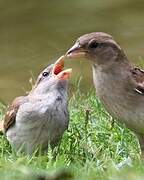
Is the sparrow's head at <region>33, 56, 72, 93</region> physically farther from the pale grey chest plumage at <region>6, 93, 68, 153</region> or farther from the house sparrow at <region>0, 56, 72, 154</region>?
the pale grey chest plumage at <region>6, 93, 68, 153</region>

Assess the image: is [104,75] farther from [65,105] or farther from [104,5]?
[104,5]

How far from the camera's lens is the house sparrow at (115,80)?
260 inches

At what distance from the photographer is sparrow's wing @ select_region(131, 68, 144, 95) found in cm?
669

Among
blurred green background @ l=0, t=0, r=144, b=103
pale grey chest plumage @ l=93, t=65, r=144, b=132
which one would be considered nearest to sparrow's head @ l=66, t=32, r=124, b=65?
pale grey chest plumage @ l=93, t=65, r=144, b=132

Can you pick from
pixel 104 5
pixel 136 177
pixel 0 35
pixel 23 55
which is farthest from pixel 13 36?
pixel 136 177

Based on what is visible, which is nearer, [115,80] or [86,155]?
[115,80]

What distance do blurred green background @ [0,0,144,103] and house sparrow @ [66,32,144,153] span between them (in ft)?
12.4

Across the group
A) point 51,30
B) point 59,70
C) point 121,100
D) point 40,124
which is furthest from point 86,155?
point 51,30

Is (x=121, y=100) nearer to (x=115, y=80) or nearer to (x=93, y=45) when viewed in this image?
(x=115, y=80)

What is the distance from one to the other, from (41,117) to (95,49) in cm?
62

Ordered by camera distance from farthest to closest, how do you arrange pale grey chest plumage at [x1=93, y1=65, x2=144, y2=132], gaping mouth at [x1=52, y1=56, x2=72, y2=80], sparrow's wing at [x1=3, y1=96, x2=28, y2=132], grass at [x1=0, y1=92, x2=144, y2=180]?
sparrow's wing at [x1=3, y1=96, x2=28, y2=132] < gaping mouth at [x1=52, y1=56, x2=72, y2=80] < pale grey chest plumage at [x1=93, y1=65, x2=144, y2=132] < grass at [x1=0, y1=92, x2=144, y2=180]

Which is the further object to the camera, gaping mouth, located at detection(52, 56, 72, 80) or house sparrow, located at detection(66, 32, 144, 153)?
gaping mouth, located at detection(52, 56, 72, 80)

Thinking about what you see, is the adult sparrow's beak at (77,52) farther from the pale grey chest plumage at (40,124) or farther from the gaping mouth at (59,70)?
the pale grey chest plumage at (40,124)

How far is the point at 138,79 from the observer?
675 cm
